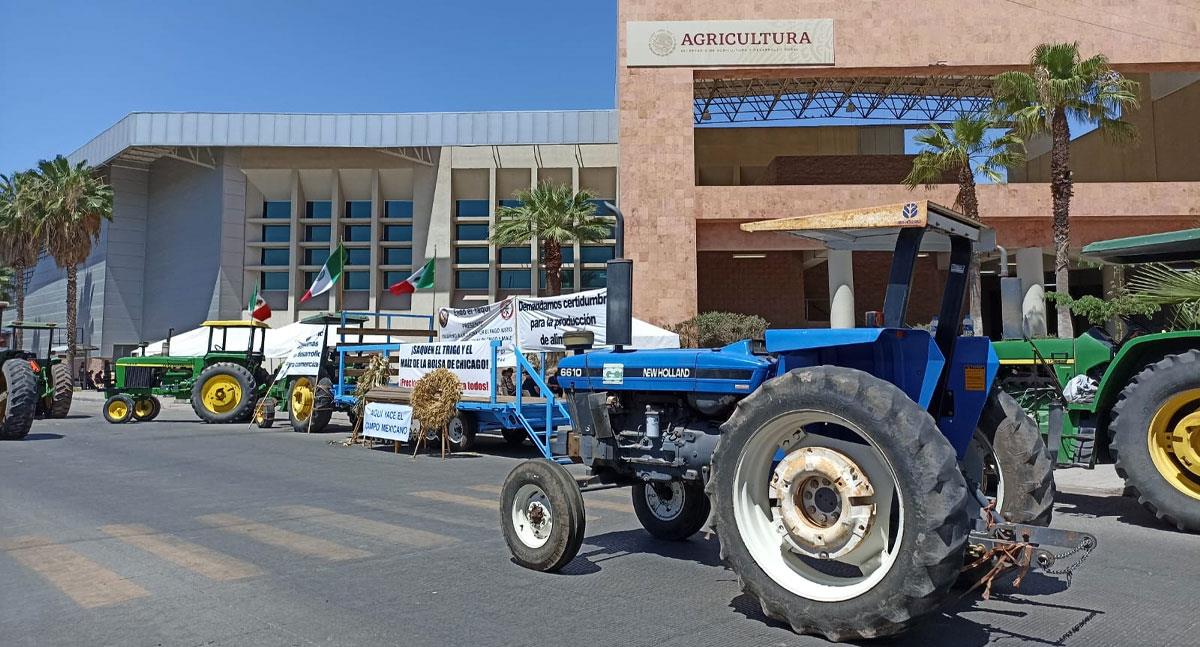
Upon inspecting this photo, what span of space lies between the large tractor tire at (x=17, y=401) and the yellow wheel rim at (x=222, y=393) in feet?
15.5

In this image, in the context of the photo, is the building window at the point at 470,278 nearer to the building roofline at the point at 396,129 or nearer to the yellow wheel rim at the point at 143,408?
the building roofline at the point at 396,129

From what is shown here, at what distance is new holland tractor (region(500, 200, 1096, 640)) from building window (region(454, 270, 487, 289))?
33.3 metres

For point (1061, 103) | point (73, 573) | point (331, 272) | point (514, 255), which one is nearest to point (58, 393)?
point (331, 272)

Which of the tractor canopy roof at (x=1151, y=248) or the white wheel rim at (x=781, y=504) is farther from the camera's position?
the tractor canopy roof at (x=1151, y=248)

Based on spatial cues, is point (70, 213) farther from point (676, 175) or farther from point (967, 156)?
point (967, 156)

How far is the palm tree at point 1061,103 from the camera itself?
20219 mm

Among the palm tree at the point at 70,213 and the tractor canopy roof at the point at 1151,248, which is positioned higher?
the palm tree at the point at 70,213

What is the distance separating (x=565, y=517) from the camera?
5172mm

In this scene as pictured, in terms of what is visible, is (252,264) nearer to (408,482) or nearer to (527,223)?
(527,223)

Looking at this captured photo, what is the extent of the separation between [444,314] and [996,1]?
845 inches

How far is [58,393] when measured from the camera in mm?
19938

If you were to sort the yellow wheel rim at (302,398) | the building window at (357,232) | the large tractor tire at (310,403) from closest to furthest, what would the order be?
1. the large tractor tire at (310,403)
2. the yellow wheel rim at (302,398)
3. the building window at (357,232)

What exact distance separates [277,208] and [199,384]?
2345 centimetres

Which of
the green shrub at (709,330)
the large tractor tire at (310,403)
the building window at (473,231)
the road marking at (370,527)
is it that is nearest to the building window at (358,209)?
the building window at (473,231)
